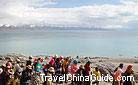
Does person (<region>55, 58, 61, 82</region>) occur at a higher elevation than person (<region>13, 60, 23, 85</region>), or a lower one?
lower

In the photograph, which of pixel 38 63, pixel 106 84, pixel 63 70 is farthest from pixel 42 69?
pixel 106 84

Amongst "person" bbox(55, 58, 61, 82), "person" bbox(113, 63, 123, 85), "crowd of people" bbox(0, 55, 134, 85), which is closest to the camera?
"crowd of people" bbox(0, 55, 134, 85)

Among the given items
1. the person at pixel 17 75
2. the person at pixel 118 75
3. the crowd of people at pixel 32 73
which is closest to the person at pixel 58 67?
the crowd of people at pixel 32 73

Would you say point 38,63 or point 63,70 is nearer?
point 38,63

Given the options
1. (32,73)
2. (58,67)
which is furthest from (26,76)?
(58,67)

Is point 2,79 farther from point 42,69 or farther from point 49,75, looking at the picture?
point 42,69

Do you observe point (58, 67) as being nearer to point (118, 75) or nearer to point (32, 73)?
point (118, 75)

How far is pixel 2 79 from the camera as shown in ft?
52.4

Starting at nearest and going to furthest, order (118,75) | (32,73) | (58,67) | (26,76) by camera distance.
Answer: (26,76)
(32,73)
(118,75)
(58,67)

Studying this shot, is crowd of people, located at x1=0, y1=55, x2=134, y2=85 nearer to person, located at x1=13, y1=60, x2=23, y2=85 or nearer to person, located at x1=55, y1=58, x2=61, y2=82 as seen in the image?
person, located at x1=13, y1=60, x2=23, y2=85

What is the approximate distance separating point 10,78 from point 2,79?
35 cm

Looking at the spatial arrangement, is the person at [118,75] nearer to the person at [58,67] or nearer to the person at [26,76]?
the person at [26,76]

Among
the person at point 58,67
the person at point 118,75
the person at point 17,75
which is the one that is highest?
the person at point 17,75

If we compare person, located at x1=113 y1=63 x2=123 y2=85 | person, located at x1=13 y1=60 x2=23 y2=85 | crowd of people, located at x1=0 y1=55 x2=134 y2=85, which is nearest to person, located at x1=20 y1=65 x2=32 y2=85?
crowd of people, located at x1=0 y1=55 x2=134 y2=85
